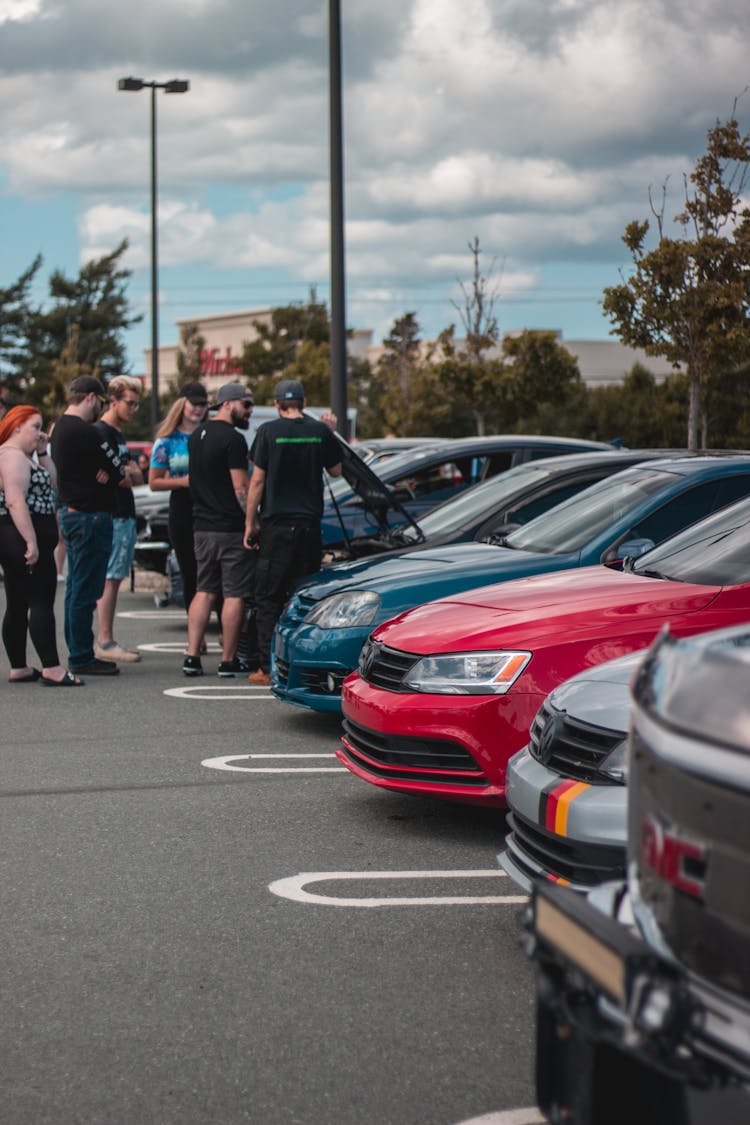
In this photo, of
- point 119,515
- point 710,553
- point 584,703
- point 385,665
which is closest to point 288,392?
point 119,515

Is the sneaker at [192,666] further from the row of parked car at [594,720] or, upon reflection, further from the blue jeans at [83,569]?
the row of parked car at [594,720]

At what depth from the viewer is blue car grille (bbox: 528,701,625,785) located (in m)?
4.17

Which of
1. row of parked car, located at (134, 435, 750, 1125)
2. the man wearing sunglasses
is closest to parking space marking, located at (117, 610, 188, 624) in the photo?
the man wearing sunglasses

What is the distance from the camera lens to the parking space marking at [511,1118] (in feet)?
11.0

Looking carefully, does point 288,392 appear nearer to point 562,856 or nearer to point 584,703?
point 584,703

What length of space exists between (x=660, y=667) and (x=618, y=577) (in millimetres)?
3432

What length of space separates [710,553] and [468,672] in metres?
1.12

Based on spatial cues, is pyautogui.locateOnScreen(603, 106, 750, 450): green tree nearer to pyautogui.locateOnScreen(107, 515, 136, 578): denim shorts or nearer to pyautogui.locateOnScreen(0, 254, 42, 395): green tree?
pyautogui.locateOnScreen(107, 515, 136, 578): denim shorts

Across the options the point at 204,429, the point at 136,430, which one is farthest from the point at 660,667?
the point at 136,430

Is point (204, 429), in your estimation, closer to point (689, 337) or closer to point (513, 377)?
point (689, 337)

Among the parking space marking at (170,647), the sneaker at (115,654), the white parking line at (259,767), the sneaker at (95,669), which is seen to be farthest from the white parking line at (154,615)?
the white parking line at (259,767)

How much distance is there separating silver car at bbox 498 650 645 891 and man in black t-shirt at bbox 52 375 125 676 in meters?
5.88

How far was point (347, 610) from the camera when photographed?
7547 millimetres

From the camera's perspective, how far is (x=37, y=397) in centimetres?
6306
